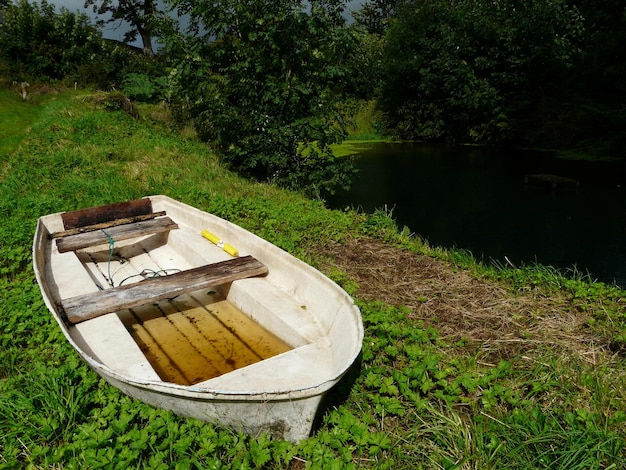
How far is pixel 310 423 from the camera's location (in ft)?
8.07

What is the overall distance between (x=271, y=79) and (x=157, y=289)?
6.33m

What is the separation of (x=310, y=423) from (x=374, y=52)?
31563 mm

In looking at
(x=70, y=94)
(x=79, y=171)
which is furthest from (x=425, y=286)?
(x=70, y=94)

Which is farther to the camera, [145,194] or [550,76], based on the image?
[550,76]

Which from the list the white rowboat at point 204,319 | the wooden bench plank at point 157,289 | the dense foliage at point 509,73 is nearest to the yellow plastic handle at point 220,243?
the white rowboat at point 204,319

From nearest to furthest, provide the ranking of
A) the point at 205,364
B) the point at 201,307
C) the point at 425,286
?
the point at 205,364 → the point at 201,307 → the point at 425,286

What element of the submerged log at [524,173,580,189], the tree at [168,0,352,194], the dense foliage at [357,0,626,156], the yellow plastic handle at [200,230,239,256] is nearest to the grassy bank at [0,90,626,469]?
the yellow plastic handle at [200,230,239,256]

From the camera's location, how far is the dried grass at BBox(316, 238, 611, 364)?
3.48 meters

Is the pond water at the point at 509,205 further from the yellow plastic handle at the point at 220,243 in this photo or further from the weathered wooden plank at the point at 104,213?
the weathered wooden plank at the point at 104,213

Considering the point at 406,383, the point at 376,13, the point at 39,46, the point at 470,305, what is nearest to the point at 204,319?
the point at 406,383

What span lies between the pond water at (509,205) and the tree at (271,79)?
1.38 metres

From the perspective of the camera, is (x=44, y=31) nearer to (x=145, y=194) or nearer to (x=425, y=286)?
(x=145, y=194)

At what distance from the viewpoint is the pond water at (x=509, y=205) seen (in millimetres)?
8586

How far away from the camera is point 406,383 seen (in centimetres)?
290
